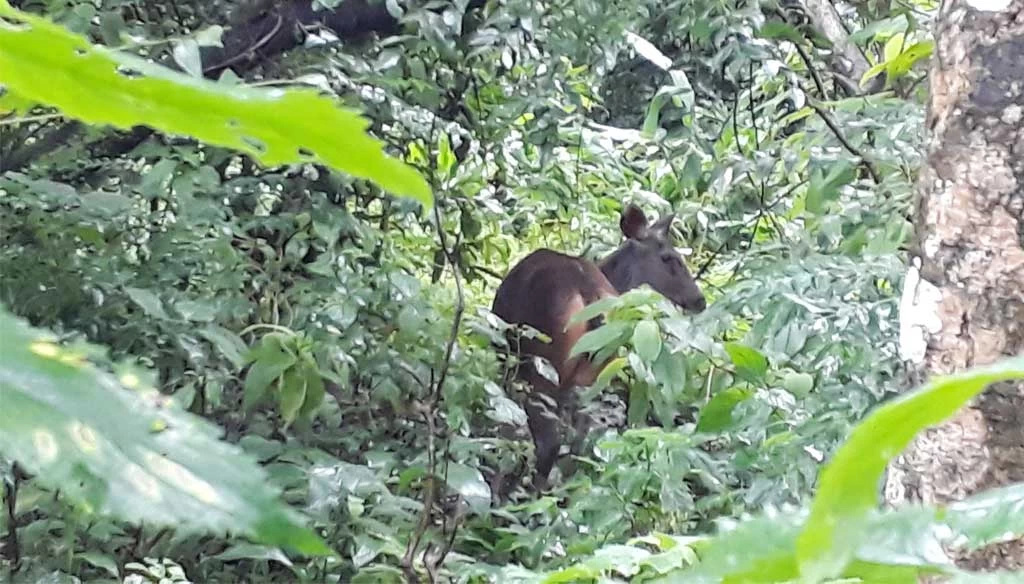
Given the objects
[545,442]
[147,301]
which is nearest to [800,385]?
[147,301]

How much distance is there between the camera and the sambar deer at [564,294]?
344 centimetres

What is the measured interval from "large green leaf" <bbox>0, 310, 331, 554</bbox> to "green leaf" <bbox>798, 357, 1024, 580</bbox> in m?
0.08

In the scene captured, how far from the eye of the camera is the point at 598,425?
334 cm

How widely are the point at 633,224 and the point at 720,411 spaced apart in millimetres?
2242

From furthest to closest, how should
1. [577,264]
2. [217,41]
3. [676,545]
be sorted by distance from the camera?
[577,264]
[217,41]
[676,545]

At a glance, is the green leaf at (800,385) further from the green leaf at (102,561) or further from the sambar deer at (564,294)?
the sambar deer at (564,294)

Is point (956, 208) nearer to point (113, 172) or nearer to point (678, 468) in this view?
point (678, 468)

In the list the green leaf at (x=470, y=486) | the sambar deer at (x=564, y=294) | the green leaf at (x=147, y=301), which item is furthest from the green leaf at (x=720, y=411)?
the sambar deer at (x=564, y=294)

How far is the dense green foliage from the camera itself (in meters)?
1.91

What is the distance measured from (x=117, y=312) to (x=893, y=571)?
1.93 m

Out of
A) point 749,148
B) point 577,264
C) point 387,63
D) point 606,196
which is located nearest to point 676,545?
point 387,63

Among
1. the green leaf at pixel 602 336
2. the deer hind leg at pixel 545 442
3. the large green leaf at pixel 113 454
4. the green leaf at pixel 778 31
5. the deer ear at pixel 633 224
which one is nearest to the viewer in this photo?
the large green leaf at pixel 113 454

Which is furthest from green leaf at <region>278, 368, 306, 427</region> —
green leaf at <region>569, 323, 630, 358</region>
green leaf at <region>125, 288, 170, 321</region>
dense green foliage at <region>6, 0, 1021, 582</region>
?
green leaf at <region>569, 323, 630, 358</region>

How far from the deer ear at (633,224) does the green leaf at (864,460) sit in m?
3.87
